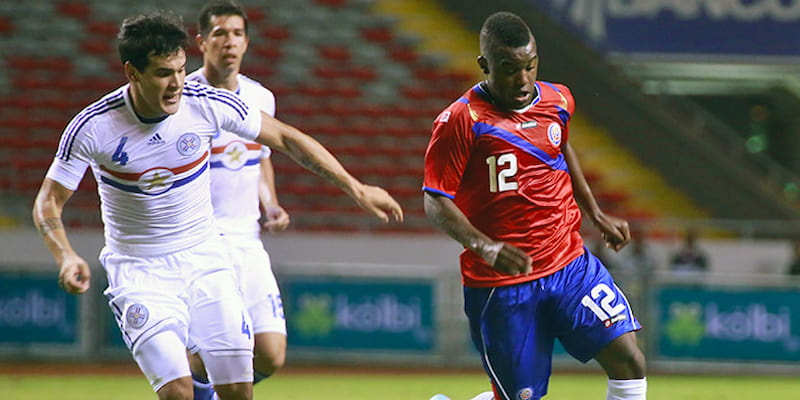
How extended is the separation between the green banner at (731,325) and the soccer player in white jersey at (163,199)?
7.61 m

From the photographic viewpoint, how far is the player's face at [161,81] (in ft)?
16.0

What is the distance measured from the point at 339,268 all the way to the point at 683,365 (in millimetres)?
3824

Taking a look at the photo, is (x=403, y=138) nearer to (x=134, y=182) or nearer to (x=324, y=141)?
(x=324, y=141)

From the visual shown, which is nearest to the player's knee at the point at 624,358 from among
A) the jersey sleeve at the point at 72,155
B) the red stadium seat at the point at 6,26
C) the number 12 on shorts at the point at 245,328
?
the number 12 on shorts at the point at 245,328

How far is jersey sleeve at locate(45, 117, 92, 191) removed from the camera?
4980mm

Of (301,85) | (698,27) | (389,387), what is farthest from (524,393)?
(301,85)

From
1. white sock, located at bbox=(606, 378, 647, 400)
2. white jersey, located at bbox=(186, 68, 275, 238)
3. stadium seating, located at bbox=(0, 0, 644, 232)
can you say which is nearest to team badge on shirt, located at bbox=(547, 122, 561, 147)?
white sock, located at bbox=(606, 378, 647, 400)

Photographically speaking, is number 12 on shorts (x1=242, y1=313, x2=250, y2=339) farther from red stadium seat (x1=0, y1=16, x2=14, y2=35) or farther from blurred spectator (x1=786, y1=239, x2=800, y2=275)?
red stadium seat (x1=0, y1=16, x2=14, y2=35)

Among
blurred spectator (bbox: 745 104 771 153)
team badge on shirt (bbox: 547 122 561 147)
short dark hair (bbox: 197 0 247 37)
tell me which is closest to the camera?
team badge on shirt (bbox: 547 122 561 147)

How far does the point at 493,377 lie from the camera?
5.28 m

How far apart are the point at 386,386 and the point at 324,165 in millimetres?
6070

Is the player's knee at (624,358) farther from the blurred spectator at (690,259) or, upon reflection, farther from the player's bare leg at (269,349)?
the blurred spectator at (690,259)

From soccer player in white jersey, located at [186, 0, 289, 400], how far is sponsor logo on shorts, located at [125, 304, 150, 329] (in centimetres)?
120

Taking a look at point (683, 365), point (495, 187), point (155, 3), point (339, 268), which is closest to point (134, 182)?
point (495, 187)
